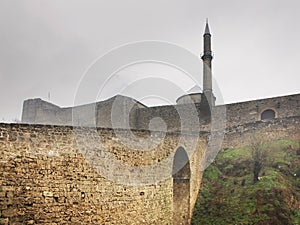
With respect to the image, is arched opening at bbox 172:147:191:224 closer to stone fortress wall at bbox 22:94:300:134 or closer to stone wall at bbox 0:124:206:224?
stone wall at bbox 0:124:206:224

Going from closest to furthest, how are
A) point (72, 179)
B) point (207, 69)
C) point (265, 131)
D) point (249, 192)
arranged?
1. point (72, 179)
2. point (249, 192)
3. point (265, 131)
4. point (207, 69)

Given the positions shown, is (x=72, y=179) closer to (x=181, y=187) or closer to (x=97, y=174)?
(x=97, y=174)

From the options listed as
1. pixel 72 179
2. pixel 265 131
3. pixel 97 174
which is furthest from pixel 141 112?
pixel 72 179

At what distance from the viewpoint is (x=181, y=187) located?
1981 cm

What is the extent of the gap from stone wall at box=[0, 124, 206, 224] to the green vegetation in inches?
129

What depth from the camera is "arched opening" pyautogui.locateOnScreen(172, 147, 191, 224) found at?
1873cm

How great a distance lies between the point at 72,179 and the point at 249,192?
386 inches

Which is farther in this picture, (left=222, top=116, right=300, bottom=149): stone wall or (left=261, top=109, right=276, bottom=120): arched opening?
(left=261, top=109, right=276, bottom=120): arched opening

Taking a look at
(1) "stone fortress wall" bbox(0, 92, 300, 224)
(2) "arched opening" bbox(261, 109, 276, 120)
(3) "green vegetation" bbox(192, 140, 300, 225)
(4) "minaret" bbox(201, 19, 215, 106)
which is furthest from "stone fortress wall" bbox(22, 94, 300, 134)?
(1) "stone fortress wall" bbox(0, 92, 300, 224)

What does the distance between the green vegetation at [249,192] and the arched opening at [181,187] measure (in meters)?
0.59

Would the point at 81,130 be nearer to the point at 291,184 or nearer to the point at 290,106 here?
the point at 291,184

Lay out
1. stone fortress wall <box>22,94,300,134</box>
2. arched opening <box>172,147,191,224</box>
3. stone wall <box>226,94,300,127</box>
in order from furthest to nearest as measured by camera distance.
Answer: stone fortress wall <box>22,94,300,134</box> → stone wall <box>226,94,300,127</box> → arched opening <box>172,147,191,224</box>

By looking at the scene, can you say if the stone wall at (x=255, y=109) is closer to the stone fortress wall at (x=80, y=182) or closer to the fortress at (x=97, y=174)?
the fortress at (x=97, y=174)

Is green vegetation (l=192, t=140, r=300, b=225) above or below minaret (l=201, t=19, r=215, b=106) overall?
below
